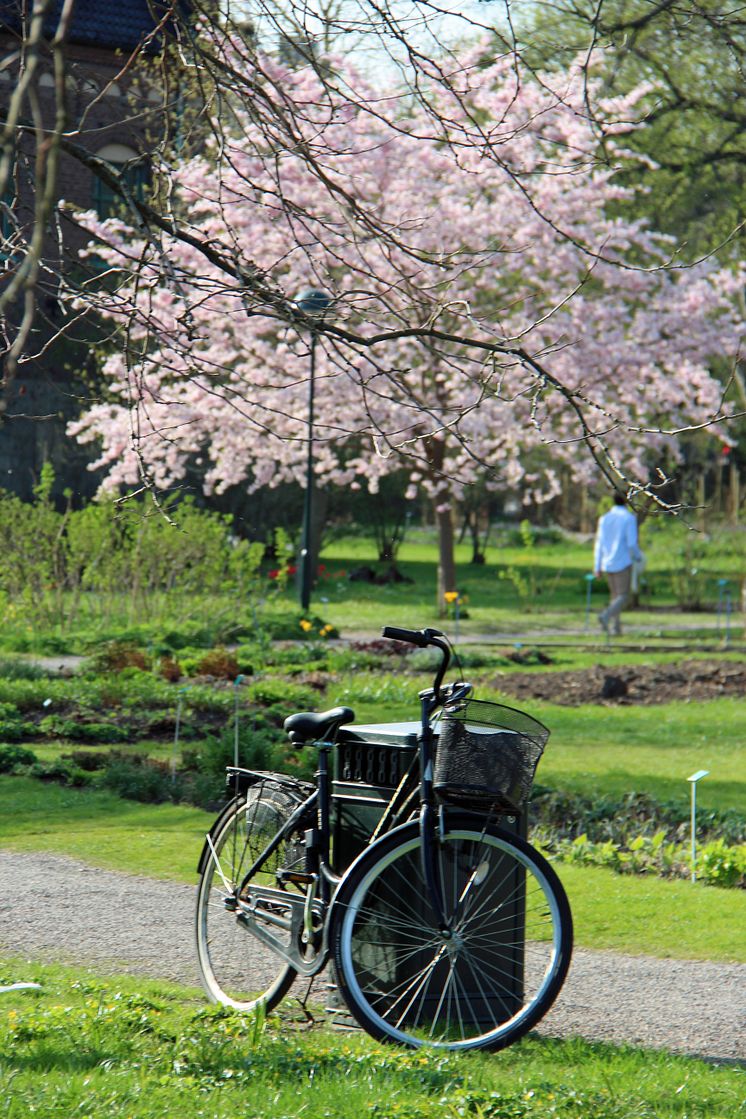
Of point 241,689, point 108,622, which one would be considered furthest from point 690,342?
point 241,689

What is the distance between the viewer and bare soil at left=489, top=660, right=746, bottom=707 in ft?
44.3

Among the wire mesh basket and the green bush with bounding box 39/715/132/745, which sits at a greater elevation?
the wire mesh basket

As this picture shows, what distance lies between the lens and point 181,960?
17.8ft

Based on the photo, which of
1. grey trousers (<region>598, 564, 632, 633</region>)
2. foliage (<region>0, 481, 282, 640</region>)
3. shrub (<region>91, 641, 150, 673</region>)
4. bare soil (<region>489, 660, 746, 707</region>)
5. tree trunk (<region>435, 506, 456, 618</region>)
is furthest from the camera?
tree trunk (<region>435, 506, 456, 618</region>)

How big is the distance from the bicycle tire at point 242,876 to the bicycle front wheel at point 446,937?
353mm

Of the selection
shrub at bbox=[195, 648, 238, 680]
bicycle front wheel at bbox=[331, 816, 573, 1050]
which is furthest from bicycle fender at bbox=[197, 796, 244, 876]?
shrub at bbox=[195, 648, 238, 680]

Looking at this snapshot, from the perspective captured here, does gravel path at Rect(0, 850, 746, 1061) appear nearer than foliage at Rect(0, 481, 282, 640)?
Yes

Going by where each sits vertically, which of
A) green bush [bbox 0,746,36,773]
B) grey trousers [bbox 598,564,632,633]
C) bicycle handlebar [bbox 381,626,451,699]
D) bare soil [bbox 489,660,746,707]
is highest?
bicycle handlebar [bbox 381,626,451,699]

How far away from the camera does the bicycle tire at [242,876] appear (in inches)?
184

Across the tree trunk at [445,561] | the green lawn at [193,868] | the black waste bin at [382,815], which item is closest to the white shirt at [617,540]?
the tree trunk at [445,561]

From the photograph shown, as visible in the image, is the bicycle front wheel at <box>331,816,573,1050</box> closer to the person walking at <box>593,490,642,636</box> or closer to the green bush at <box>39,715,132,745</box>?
the green bush at <box>39,715,132,745</box>

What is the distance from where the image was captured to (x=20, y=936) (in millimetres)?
5699

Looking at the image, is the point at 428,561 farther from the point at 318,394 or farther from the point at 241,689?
the point at 241,689

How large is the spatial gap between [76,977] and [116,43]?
21.3 metres
